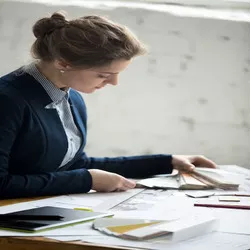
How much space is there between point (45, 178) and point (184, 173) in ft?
1.88

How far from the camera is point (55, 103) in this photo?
1515 mm

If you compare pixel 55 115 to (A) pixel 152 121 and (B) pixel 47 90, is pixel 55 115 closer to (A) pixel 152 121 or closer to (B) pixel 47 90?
(B) pixel 47 90

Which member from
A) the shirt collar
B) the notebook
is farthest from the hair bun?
the notebook

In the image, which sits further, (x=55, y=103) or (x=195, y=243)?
(x=55, y=103)

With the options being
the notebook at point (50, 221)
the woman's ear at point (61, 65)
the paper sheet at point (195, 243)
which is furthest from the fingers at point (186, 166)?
the paper sheet at point (195, 243)

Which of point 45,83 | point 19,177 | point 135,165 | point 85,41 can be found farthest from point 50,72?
point 135,165

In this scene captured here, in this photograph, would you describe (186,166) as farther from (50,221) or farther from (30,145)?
(50,221)

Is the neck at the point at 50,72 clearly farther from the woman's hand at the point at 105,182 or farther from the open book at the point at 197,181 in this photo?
the open book at the point at 197,181

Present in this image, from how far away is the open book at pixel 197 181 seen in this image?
1.53 metres

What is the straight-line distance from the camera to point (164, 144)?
2406 mm

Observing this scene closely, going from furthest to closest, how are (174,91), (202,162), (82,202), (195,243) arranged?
(174,91) < (202,162) < (82,202) < (195,243)

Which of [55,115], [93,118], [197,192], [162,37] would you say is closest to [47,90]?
[55,115]

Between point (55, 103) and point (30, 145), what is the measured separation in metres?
0.16

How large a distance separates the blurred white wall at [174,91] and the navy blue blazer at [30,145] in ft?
2.92
